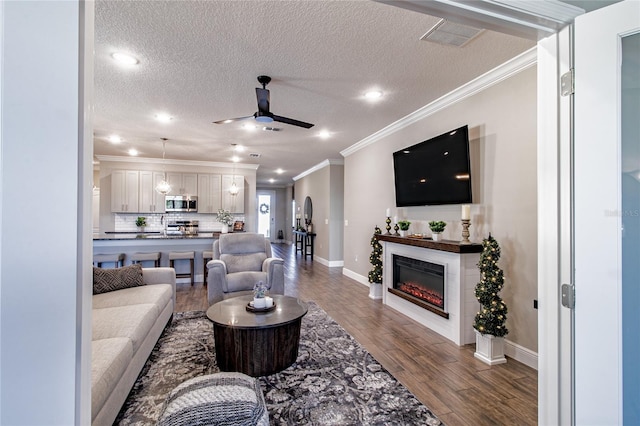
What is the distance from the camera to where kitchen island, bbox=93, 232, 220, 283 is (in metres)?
5.30

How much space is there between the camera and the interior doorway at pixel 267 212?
1431 centimetres

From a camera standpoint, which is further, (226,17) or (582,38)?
(226,17)

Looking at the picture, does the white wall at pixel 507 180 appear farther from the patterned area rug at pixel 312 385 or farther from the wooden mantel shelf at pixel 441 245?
the patterned area rug at pixel 312 385

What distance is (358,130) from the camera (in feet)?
16.7

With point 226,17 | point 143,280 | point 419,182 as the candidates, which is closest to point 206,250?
point 143,280

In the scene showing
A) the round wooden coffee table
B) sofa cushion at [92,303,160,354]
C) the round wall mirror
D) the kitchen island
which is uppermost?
the round wall mirror

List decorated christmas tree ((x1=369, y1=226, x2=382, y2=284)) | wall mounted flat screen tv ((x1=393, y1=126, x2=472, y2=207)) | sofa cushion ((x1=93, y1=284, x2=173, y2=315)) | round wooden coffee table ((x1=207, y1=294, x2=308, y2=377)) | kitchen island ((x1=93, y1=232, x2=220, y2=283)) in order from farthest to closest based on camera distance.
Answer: kitchen island ((x1=93, y1=232, x2=220, y2=283)) → decorated christmas tree ((x1=369, y1=226, x2=382, y2=284)) → wall mounted flat screen tv ((x1=393, y1=126, x2=472, y2=207)) → sofa cushion ((x1=93, y1=284, x2=173, y2=315)) → round wooden coffee table ((x1=207, y1=294, x2=308, y2=377))

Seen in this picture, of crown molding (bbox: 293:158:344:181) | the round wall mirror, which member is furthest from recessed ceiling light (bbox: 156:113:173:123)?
the round wall mirror

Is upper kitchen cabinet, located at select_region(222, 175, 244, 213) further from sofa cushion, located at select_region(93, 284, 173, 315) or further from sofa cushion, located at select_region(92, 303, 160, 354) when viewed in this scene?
sofa cushion, located at select_region(92, 303, 160, 354)

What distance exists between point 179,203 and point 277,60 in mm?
5972

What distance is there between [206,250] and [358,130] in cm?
362

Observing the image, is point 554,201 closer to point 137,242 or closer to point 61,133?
point 61,133

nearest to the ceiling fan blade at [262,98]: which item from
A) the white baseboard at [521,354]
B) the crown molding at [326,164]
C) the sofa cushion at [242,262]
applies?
the sofa cushion at [242,262]

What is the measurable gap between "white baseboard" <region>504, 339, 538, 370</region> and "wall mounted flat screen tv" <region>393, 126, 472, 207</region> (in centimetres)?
143
